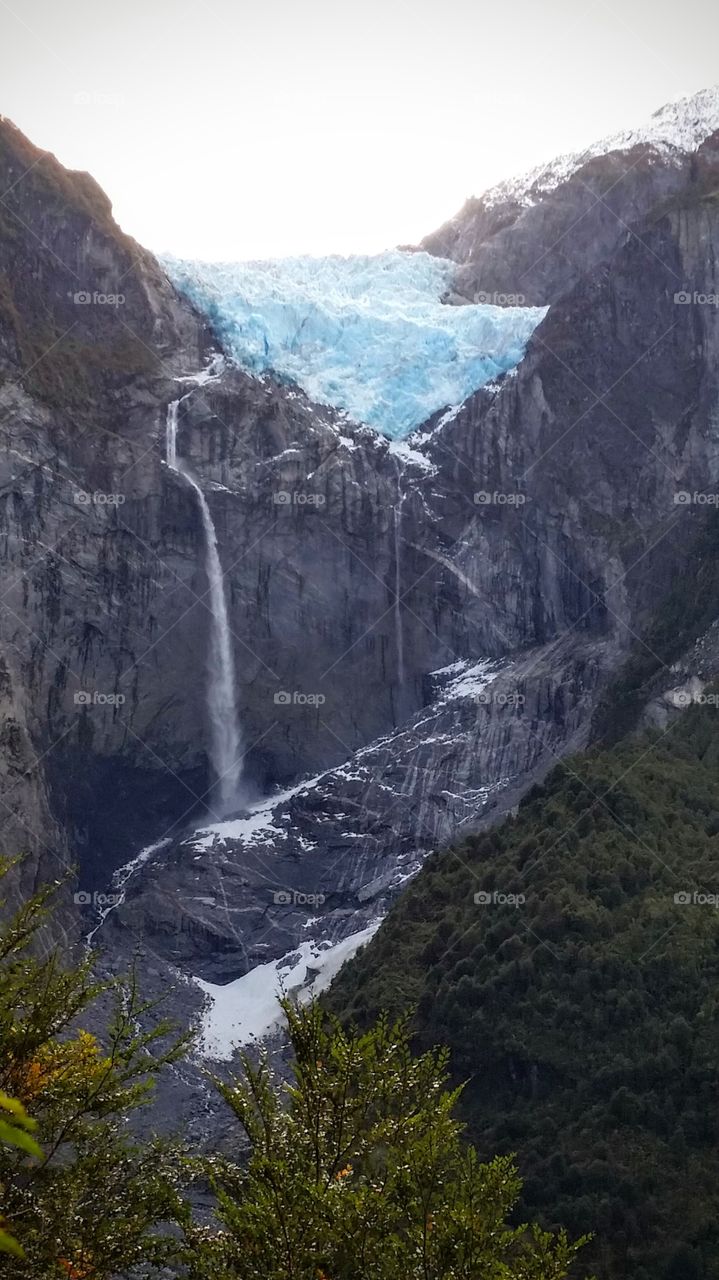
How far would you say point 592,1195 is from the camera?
48812mm

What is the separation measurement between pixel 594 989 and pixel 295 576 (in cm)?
4953

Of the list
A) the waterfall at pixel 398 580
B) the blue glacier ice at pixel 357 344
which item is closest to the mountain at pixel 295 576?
the waterfall at pixel 398 580

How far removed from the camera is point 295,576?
333 ft
